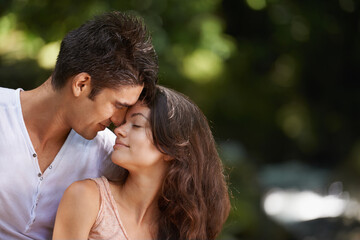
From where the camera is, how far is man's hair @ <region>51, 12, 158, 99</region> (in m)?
2.19

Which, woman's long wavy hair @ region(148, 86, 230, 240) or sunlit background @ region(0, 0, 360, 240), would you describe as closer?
woman's long wavy hair @ region(148, 86, 230, 240)

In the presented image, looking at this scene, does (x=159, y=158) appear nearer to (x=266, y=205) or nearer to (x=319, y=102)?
(x=266, y=205)

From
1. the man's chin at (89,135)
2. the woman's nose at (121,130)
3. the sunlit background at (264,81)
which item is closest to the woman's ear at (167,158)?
the woman's nose at (121,130)

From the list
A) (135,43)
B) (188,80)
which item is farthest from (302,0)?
(135,43)

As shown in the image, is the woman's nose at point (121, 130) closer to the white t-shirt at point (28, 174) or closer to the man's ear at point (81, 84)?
the man's ear at point (81, 84)

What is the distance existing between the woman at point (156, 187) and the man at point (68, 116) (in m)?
0.13

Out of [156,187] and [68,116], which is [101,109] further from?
[156,187]

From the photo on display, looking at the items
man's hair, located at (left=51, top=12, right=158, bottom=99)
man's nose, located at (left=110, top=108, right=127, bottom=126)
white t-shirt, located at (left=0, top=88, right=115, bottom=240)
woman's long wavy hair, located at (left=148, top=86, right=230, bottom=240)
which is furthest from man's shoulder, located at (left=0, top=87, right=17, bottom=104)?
woman's long wavy hair, located at (left=148, top=86, right=230, bottom=240)

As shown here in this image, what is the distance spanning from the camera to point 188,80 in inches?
169

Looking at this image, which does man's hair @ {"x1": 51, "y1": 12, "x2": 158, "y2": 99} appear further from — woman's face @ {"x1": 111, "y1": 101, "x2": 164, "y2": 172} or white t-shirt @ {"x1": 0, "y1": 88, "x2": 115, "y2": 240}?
white t-shirt @ {"x1": 0, "y1": 88, "x2": 115, "y2": 240}

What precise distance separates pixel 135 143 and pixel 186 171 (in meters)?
0.26

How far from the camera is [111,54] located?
7.19ft

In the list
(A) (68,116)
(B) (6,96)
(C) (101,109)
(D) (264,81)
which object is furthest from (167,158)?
(D) (264,81)

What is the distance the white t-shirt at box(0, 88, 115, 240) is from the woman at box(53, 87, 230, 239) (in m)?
0.21
